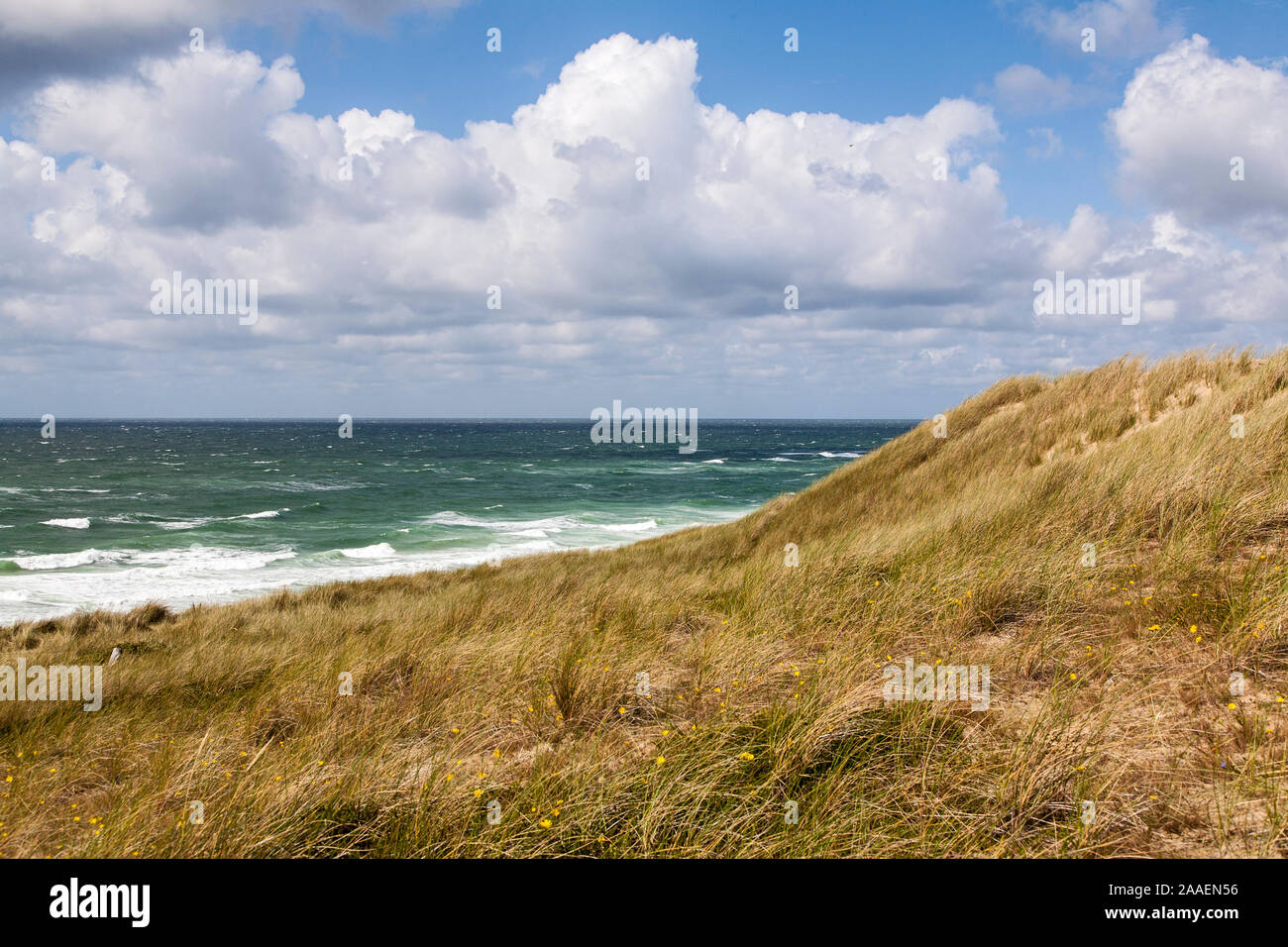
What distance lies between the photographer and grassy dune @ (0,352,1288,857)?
3.13 metres

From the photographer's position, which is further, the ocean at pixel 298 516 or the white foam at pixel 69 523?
the white foam at pixel 69 523

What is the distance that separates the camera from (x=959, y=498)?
1234cm

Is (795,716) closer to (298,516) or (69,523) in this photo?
(298,516)

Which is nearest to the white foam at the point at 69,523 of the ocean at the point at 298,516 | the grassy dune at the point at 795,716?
the ocean at the point at 298,516

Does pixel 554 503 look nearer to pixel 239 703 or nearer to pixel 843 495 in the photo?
pixel 843 495

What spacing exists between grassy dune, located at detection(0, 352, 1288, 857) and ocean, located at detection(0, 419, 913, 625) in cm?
1761

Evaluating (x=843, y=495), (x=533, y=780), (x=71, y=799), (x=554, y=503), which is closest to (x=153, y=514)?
(x=554, y=503)

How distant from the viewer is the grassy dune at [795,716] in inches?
123

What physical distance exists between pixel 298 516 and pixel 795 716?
41.7 meters

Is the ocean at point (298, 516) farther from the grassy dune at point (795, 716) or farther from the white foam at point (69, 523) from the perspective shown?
the grassy dune at point (795, 716)

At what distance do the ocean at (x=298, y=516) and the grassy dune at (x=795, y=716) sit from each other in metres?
17.6

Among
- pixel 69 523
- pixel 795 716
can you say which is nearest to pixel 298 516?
pixel 69 523

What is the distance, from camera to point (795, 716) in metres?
3.92

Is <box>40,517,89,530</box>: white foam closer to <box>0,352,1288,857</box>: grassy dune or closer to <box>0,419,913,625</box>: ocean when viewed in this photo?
<box>0,419,913,625</box>: ocean
